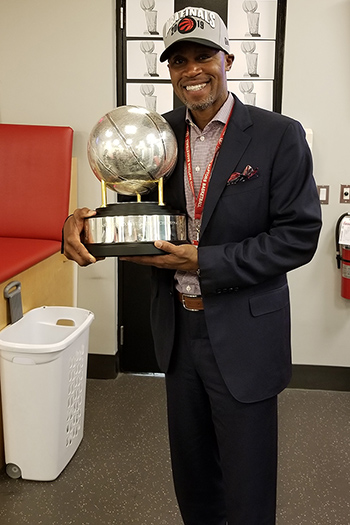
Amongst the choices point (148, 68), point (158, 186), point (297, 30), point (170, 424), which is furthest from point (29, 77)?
point (170, 424)

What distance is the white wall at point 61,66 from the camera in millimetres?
3113

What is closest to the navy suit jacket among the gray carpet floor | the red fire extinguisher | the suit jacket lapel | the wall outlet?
the suit jacket lapel

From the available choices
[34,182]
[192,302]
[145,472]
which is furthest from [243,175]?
[34,182]

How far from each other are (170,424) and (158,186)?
2.63 feet

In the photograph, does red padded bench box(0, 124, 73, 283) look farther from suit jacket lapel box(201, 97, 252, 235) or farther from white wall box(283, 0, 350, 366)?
suit jacket lapel box(201, 97, 252, 235)

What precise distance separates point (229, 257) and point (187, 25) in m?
0.60

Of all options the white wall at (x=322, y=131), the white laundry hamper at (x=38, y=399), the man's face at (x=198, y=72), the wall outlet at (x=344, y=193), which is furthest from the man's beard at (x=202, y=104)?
the wall outlet at (x=344, y=193)

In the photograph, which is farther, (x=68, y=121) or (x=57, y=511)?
(x=68, y=121)

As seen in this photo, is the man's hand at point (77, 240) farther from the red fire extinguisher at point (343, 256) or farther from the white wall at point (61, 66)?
the red fire extinguisher at point (343, 256)

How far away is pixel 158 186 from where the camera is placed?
5.00 ft

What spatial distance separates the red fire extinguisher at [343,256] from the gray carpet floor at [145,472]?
2.21 feet

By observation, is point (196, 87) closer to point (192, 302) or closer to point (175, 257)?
point (175, 257)

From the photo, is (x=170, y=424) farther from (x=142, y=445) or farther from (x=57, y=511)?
(x=142, y=445)

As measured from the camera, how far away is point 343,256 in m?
3.07
